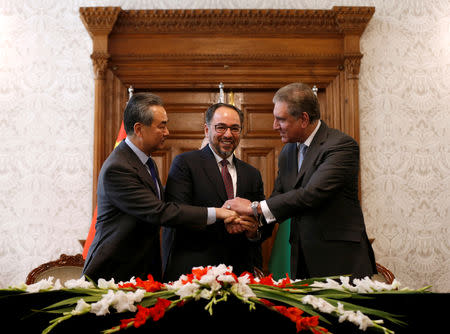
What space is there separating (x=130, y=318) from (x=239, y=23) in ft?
10.5

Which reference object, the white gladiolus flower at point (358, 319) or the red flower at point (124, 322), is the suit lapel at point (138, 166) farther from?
the white gladiolus flower at point (358, 319)

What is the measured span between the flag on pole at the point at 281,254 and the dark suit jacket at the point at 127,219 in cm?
133

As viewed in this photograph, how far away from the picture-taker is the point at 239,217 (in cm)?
235

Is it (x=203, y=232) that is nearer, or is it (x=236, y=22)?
(x=203, y=232)

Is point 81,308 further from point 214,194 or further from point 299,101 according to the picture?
point 299,101

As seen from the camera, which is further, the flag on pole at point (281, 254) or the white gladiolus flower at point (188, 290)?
the flag on pole at point (281, 254)

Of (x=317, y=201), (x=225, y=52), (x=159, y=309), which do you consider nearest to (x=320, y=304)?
(x=159, y=309)

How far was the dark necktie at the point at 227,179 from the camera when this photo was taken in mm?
2537

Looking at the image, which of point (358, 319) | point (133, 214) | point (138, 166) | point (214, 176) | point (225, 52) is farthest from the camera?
point (225, 52)

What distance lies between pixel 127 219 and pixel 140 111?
582mm

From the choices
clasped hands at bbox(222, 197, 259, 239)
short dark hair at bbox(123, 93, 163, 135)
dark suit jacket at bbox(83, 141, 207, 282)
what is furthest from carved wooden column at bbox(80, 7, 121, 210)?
clasped hands at bbox(222, 197, 259, 239)

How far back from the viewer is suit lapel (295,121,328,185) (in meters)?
2.38

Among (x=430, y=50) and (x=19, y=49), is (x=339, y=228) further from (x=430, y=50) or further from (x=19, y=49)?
(x=19, y=49)

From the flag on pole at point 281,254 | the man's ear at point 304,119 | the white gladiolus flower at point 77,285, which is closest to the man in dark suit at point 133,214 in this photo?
the man's ear at point 304,119
